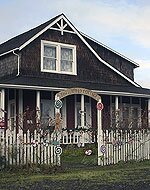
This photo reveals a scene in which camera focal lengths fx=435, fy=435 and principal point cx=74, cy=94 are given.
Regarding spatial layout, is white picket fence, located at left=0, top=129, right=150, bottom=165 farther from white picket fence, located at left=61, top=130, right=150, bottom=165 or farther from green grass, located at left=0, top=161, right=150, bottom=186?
green grass, located at left=0, top=161, right=150, bottom=186

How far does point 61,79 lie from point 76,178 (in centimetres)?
1524

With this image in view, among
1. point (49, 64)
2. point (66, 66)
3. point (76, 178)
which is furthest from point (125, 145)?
point (66, 66)

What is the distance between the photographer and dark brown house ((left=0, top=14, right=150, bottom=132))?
24.9 metres

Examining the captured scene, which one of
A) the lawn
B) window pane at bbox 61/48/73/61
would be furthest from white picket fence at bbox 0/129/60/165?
window pane at bbox 61/48/73/61

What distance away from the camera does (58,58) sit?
27.0m

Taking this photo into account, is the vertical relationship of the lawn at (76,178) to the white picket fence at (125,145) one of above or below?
below

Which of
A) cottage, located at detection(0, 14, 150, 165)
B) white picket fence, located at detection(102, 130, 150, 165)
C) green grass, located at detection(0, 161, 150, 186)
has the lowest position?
green grass, located at detection(0, 161, 150, 186)

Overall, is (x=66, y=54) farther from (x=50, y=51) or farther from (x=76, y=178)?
(x=76, y=178)

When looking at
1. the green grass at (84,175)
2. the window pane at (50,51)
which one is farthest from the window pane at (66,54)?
the green grass at (84,175)

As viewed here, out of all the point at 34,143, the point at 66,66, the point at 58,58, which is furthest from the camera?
the point at 66,66

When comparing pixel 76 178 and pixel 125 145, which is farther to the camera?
pixel 125 145

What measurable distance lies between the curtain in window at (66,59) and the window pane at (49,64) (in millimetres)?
687

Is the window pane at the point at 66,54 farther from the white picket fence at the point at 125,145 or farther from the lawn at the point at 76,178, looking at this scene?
the lawn at the point at 76,178

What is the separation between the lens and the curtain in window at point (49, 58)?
A: 26.6 m
